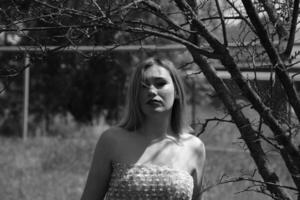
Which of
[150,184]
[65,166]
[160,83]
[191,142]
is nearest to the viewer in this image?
[150,184]

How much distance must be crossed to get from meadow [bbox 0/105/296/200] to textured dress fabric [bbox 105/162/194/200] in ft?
10.6

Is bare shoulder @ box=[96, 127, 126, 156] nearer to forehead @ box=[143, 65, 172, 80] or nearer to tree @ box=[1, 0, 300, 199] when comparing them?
forehead @ box=[143, 65, 172, 80]

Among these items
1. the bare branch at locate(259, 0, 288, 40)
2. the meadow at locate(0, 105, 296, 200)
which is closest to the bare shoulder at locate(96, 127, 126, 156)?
the bare branch at locate(259, 0, 288, 40)

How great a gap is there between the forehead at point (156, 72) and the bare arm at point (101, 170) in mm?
260

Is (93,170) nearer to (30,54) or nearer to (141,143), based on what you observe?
(141,143)

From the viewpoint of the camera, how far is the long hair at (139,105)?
92.6 inches

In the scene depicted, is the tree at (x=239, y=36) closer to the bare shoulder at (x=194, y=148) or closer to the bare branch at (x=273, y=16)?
the bare branch at (x=273, y=16)

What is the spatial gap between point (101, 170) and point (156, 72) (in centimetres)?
42

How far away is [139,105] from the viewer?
7.70ft

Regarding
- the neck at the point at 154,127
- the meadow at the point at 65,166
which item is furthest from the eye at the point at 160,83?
the meadow at the point at 65,166

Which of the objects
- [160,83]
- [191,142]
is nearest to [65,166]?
[191,142]

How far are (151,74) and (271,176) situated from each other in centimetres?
58

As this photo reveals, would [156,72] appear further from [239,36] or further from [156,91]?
[239,36]

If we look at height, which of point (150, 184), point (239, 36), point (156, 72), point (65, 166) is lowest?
point (65, 166)
